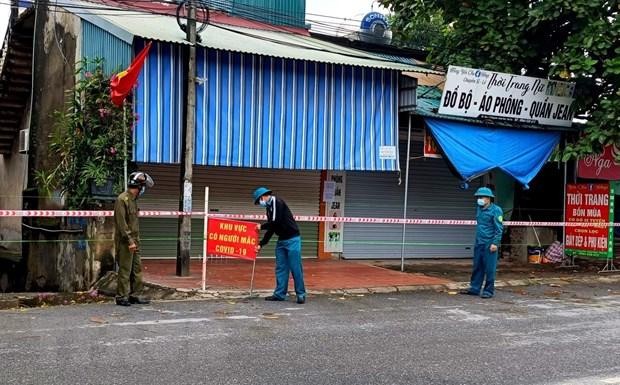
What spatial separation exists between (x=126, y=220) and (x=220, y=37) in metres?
4.87

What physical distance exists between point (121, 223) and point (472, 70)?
780cm

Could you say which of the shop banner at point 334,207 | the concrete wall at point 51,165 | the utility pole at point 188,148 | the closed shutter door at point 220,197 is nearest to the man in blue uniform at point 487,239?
the utility pole at point 188,148

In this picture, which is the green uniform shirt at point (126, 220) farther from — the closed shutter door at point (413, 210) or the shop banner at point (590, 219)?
the shop banner at point (590, 219)

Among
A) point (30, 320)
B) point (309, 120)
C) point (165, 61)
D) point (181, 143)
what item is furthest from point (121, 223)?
point (309, 120)

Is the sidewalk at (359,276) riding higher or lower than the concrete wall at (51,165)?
lower

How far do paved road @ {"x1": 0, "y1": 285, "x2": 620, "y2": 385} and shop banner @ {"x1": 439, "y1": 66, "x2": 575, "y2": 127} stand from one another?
484cm

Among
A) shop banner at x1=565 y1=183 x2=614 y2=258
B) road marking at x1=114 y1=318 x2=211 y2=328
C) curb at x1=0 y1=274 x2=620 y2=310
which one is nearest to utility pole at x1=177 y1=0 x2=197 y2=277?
curb at x1=0 y1=274 x2=620 y2=310

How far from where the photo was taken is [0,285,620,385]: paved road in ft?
19.1

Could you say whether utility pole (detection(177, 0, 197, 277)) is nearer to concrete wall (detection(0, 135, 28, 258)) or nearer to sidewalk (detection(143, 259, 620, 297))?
sidewalk (detection(143, 259, 620, 297))

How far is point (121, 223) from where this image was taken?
8.95 meters

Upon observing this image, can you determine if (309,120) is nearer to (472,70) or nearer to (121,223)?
(472,70)

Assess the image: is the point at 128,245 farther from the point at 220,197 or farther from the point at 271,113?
the point at 220,197

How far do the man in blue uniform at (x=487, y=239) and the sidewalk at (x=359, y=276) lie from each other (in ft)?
3.15

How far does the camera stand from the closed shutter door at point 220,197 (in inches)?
534
